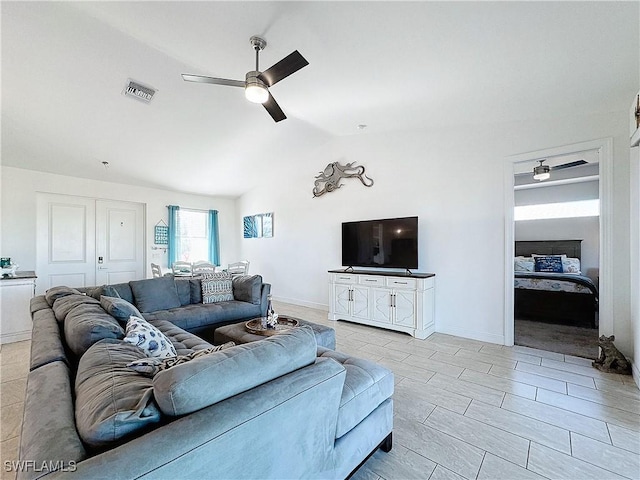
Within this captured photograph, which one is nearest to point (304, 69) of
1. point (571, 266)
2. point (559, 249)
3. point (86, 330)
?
point (86, 330)

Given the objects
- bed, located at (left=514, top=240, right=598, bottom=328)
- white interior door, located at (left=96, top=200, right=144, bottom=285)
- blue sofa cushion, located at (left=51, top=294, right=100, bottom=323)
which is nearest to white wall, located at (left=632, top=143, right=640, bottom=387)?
bed, located at (left=514, top=240, right=598, bottom=328)

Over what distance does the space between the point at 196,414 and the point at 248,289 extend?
3.22 meters

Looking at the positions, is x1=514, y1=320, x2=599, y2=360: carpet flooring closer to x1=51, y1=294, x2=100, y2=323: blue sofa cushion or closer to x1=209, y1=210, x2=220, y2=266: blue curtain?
A: x1=51, y1=294, x2=100, y2=323: blue sofa cushion

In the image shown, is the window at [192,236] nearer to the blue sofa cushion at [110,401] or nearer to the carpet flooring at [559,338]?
the blue sofa cushion at [110,401]

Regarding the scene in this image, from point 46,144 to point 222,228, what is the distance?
3.81m

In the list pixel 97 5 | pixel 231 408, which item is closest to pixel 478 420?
pixel 231 408

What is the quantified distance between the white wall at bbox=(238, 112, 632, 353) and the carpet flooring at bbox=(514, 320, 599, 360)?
Result: 41 centimetres

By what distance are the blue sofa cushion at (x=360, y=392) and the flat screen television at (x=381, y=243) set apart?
2580mm

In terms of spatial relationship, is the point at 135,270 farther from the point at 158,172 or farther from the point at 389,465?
the point at 389,465

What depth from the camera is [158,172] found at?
Result: 539cm

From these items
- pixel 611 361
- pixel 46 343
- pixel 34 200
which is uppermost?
pixel 34 200

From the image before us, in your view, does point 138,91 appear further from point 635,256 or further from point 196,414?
point 635,256

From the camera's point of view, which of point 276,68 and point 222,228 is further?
point 222,228

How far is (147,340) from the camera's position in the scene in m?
1.78
